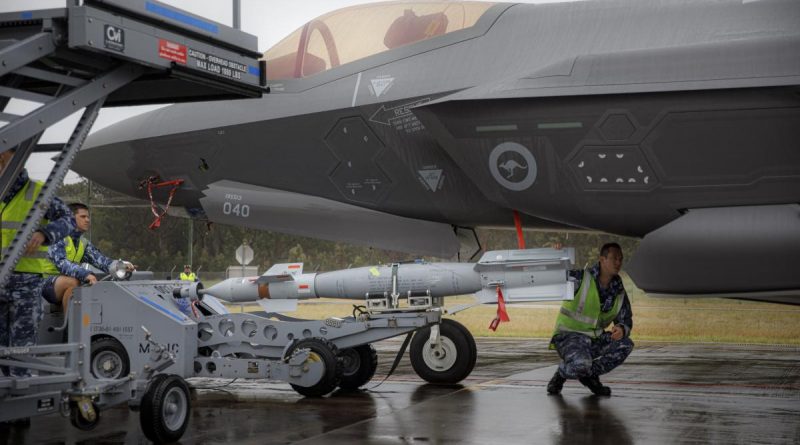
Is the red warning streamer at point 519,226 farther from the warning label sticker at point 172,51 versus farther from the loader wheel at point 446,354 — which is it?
the warning label sticker at point 172,51

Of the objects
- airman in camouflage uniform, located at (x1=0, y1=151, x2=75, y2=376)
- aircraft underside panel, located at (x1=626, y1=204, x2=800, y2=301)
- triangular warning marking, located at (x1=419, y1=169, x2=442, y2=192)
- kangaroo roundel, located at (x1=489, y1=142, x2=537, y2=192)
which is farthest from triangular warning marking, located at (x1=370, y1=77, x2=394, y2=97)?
airman in camouflage uniform, located at (x1=0, y1=151, x2=75, y2=376)

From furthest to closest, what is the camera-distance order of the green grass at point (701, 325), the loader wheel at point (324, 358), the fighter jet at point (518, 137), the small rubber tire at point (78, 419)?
the green grass at point (701, 325) → the loader wheel at point (324, 358) → the fighter jet at point (518, 137) → the small rubber tire at point (78, 419)

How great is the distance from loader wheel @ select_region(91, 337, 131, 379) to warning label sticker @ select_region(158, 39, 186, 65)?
3.38m

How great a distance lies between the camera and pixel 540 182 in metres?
7.82

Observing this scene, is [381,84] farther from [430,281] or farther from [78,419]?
[78,419]

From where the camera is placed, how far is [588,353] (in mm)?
8398

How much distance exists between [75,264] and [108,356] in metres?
0.99

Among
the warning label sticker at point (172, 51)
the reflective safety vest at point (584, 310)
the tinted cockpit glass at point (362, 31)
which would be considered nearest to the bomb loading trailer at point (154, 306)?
the warning label sticker at point (172, 51)

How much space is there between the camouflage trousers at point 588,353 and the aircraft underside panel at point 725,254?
1.28 meters

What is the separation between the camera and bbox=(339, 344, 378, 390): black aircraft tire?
31.0ft

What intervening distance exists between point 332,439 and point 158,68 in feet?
9.56

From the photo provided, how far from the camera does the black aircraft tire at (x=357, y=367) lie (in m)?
9.44

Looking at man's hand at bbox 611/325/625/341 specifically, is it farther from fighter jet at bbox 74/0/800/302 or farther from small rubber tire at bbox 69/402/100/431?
small rubber tire at bbox 69/402/100/431

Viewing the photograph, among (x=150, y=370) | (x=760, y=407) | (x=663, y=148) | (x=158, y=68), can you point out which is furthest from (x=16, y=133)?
(x=760, y=407)
